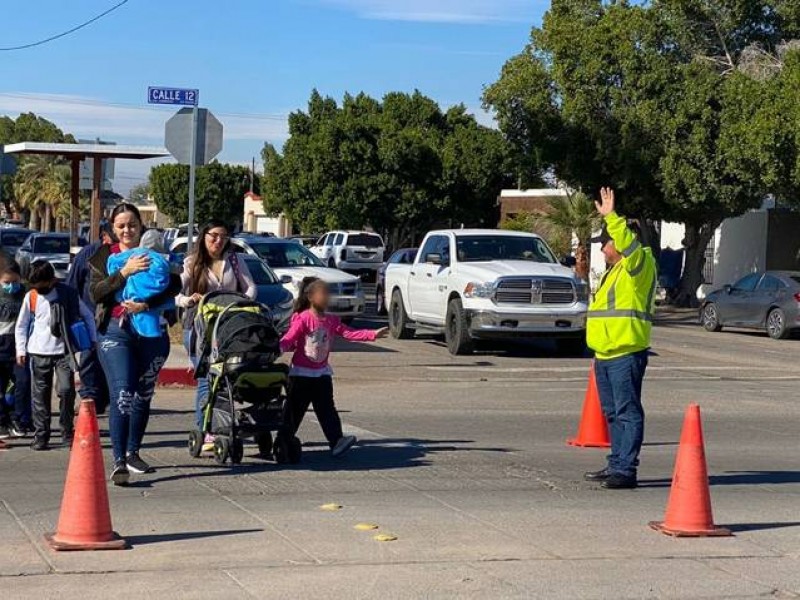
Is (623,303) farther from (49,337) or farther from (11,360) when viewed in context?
(11,360)

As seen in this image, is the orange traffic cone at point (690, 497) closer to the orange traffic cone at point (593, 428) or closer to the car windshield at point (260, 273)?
the orange traffic cone at point (593, 428)

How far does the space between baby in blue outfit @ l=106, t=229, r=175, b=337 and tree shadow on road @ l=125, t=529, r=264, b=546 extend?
201cm

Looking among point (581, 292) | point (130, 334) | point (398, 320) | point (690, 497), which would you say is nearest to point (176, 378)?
point (130, 334)

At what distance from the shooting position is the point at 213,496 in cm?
951

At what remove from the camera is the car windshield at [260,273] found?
896 inches

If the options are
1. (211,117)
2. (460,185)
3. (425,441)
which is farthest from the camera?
(460,185)

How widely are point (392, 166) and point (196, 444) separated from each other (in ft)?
161

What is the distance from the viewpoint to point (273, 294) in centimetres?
2233

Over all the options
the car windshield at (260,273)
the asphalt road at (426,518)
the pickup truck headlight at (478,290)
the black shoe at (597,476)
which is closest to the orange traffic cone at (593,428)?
the asphalt road at (426,518)

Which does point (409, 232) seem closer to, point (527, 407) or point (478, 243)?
point (478, 243)

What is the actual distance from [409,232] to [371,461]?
171 feet

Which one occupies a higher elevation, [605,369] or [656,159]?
[656,159]

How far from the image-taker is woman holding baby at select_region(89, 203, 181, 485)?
9.77m

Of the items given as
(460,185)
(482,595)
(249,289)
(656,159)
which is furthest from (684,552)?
(460,185)
